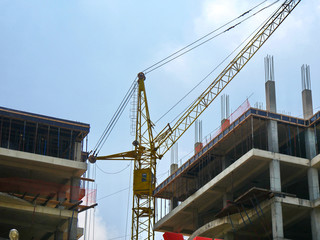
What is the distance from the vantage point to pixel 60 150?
179 feet

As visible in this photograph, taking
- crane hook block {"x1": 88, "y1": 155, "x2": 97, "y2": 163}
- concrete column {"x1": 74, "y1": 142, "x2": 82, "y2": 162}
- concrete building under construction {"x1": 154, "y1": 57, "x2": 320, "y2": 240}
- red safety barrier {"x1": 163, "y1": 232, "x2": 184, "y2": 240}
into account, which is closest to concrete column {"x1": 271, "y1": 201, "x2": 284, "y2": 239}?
concrete building under construction {"x1": 154, "y1": 57, "x2": 320, "y2": 240}

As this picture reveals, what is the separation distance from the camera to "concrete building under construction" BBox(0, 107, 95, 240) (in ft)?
162

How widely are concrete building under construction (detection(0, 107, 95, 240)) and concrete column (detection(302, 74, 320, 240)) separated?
64.8 feet

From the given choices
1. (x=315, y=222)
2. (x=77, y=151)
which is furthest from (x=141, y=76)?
(x=315, y=222)

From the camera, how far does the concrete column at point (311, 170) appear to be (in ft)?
173

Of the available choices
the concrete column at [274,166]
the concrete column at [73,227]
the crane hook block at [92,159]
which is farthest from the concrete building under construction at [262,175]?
the concrete column at [73,227]

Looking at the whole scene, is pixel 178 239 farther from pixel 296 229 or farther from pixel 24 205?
pixel 296 229

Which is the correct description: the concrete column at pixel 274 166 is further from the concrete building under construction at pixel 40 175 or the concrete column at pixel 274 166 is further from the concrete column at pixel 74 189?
the concrete column at pixel 74 189

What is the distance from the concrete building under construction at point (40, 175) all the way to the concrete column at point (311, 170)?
19.8 meters

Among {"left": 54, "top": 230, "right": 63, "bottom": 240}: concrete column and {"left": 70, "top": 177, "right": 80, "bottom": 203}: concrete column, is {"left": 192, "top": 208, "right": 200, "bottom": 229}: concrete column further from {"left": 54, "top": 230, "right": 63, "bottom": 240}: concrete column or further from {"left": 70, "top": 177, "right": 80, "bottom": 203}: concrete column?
{"left": 54, "top": 230, "right": 63, "bottom": 240}: concrete column

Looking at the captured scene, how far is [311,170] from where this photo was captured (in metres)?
54.8

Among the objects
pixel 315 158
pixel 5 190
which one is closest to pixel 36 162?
pixel 5 190

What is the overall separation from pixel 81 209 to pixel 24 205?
514 centimetres

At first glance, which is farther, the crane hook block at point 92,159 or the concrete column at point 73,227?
the crane hook block at point 92,159
